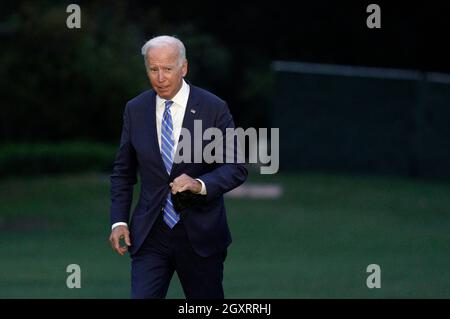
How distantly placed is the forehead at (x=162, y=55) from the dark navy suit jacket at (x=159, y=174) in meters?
0.34

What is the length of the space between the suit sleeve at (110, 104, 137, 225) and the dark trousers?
26 cm

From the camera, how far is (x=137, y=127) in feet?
24.5

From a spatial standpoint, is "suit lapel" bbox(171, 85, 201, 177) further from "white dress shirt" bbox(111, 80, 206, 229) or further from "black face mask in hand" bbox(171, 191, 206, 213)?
"black face mask in hand" bbox(171, 191, 206, 213)

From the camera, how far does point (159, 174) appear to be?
740 centimetres

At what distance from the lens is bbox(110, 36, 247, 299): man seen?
7367 millimetres

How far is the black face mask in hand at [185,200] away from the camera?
23.5 ft

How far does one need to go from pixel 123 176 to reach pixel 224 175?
0.64m

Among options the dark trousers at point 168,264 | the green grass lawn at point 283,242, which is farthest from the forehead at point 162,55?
the green grass lawn at point 283,242

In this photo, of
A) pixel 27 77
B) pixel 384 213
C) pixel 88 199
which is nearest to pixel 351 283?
pixel 384 213

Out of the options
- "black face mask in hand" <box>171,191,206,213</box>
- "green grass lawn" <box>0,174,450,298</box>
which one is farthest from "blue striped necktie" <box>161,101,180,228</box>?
"green grass lawn" <box>0,174,450,298</box>

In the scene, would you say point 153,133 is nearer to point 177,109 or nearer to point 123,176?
point 177,109

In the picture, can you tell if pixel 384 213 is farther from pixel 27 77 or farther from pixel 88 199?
pixel 27 77

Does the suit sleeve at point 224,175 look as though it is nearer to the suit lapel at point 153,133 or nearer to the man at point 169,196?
the man at point 169,196
